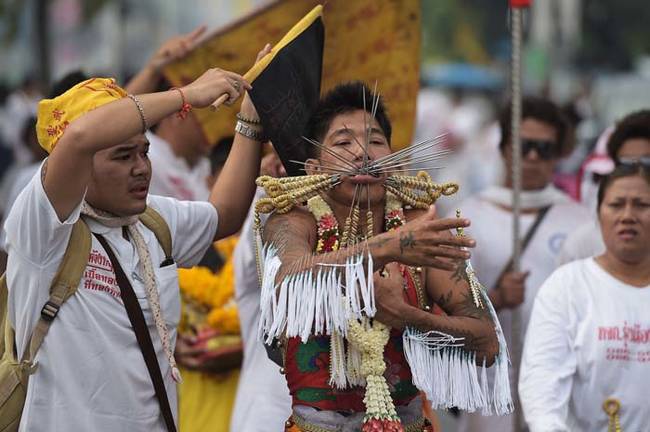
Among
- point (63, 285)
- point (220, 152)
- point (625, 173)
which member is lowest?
point (63, 285)

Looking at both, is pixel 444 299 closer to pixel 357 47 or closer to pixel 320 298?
pixel 320 298

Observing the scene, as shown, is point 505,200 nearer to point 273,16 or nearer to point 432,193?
point 273,16

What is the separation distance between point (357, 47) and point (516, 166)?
123 centimetres

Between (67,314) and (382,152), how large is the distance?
111cm

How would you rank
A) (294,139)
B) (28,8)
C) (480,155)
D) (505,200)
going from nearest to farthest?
1. (294,139)
2. (505,200)
3. (480,155)
4. (28,8)

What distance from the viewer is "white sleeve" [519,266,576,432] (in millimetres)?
5562

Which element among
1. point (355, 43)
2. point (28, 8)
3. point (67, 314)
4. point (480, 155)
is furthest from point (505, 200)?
point (28, 8)

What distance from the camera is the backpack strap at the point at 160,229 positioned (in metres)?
4.66

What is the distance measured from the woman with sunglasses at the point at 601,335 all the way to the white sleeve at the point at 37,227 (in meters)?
2.18

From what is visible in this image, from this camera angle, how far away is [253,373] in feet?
19.2

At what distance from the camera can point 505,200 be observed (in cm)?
788

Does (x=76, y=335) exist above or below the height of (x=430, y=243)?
below

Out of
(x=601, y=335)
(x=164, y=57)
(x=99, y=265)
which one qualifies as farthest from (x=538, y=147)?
(x=99, y=265)

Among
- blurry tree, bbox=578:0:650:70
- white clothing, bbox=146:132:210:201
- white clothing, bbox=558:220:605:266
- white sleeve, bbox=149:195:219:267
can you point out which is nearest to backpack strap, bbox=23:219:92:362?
Result: white sleeve, bbox=149:195:219:267
